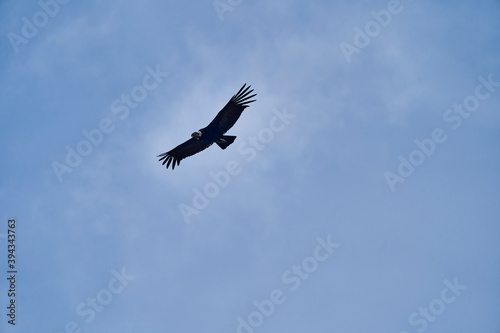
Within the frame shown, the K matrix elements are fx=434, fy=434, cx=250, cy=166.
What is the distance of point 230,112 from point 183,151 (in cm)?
370

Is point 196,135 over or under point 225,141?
over

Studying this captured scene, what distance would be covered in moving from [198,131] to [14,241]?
436 inches

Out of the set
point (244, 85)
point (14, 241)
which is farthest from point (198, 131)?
point (14, 241)

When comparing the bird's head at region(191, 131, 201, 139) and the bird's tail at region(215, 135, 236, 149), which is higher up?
the bird's head at region(191, 131, 201, 139)

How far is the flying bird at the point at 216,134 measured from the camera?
21219mm

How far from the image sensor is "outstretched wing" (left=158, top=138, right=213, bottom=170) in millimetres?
22969

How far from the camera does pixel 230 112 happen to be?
21.4 meters

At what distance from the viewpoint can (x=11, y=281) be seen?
21938mm

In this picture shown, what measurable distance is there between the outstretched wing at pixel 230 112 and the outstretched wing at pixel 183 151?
1.42 metres

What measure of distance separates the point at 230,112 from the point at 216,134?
1.48m

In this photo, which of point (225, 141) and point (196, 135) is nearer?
point (196, 135)

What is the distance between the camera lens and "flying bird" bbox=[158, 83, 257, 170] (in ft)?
69.6

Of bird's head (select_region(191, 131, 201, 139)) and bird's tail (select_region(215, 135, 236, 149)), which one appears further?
Answer: bird's tail (select_region(215, 135, 236, 149))

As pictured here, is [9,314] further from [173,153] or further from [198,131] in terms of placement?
[198,131]
